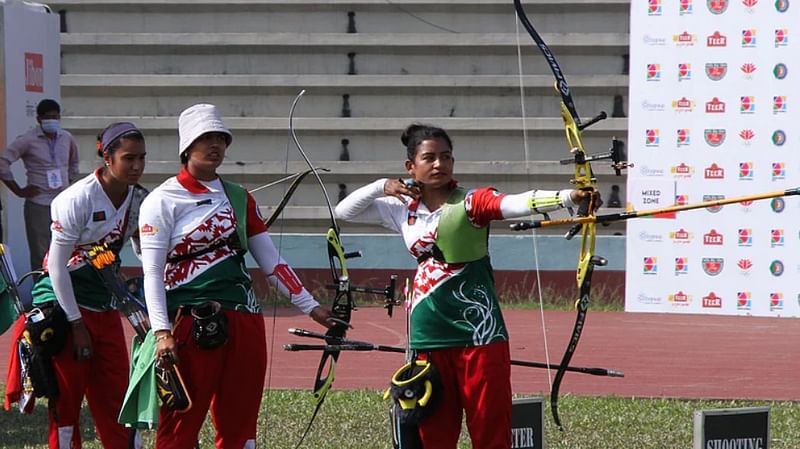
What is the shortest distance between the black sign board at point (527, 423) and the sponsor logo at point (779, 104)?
7.62 meters

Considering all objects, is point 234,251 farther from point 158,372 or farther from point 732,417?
point 732,417

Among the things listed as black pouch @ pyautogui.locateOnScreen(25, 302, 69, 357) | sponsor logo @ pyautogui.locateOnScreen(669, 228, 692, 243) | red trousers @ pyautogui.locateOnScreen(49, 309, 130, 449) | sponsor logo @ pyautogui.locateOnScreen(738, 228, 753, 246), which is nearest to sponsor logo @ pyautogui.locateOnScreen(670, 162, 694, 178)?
sponsor logo @ pyautogui.locateOnScreen(669, 228, 692, 243)

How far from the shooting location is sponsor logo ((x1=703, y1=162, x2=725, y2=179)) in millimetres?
13328

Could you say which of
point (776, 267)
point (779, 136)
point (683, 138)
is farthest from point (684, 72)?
point (776, 267)

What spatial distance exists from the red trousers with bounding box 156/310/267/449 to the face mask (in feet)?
26.3

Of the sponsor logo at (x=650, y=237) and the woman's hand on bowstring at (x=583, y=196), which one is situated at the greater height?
the woman's hand on bowstring at (x=583, y=196)

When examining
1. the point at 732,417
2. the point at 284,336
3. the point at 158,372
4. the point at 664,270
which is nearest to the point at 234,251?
Result: the point at 158,372

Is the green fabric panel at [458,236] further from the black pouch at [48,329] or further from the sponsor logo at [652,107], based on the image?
the sponsor logo at [652,107]

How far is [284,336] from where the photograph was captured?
39.8 ft

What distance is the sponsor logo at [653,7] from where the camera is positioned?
43.8ft

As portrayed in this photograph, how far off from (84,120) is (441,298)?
39.8ft

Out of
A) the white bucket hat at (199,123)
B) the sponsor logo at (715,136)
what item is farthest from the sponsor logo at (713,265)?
the white bucket hat at (199,123)

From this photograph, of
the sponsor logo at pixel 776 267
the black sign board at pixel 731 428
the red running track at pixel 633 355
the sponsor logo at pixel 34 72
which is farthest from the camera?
the sponsor logo at pixel 34 72

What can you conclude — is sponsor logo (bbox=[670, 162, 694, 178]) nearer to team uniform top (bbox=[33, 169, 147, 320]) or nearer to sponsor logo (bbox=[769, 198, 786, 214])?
sponsor logo (bbox=[769, 198, 786, 214])
